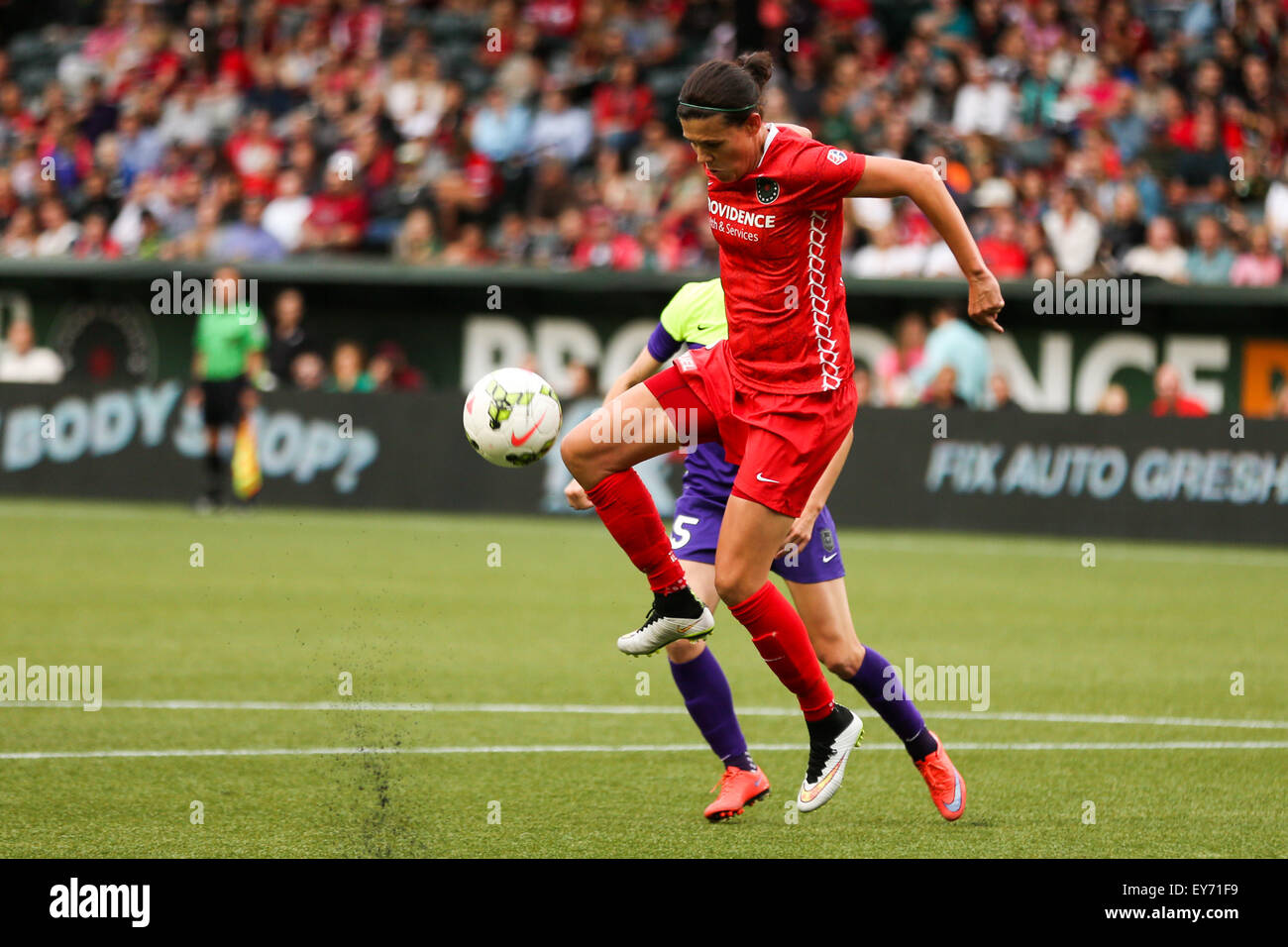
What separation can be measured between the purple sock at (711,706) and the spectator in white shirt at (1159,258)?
11335 millimetres

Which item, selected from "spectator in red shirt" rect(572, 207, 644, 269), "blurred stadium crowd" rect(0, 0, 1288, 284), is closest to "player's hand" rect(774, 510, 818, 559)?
"blurred stadium crowd" rect(0, 0, 1288, 284)

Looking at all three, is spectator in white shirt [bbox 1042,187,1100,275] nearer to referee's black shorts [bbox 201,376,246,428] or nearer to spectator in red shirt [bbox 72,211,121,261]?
referee's black shorts [bbox 201,376,246,428]

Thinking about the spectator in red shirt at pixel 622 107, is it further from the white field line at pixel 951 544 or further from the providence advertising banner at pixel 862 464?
the white field line at pixel 951 544

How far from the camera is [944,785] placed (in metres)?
6.44

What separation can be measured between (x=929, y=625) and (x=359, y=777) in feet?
17.3

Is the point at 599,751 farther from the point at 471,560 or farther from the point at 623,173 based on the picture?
the point at 623,173

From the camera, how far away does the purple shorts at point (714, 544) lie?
658 centimetres

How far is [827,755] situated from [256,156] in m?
15.4

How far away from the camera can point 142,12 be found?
893 inches

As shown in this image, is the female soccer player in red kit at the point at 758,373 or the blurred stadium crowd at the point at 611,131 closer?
the female soccer player in red kit at the point at 758,373

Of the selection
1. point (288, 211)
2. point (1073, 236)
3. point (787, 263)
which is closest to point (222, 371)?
point (288, 211)

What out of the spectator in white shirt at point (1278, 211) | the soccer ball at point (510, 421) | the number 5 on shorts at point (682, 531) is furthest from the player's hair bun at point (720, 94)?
the spectator in white shirt at point (1278, 211)

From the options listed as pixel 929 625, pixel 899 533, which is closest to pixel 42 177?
pixel 899 533

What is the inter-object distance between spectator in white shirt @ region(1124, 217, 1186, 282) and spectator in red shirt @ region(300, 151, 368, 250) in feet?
26.0
